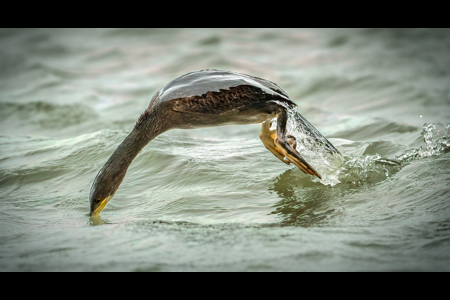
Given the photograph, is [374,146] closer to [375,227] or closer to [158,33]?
[375,227]

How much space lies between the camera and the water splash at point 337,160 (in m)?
4.57

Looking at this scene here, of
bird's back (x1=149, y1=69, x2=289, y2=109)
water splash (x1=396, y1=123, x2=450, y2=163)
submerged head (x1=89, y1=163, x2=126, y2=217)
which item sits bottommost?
submerged head (x1=89, y1=163, x2=126, y2=217)

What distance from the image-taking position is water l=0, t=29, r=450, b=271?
3.01m

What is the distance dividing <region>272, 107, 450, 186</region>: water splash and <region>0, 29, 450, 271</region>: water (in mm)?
18

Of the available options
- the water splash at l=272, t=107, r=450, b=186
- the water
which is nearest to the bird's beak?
the water

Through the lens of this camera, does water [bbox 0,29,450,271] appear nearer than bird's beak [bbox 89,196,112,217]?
Yes

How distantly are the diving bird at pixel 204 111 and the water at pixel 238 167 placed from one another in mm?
218

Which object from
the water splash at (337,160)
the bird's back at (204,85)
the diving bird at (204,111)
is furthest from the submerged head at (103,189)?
the water splash at (337,160)

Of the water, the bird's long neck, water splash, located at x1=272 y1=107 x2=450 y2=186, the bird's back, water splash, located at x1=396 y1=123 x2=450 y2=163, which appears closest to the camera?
the water

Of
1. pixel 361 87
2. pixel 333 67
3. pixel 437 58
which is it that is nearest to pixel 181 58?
pixel 333 67

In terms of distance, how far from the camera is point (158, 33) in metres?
12.7

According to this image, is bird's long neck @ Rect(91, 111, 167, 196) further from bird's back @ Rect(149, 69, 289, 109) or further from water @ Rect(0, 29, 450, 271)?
water @ Rect(0, 29, 450, 271)

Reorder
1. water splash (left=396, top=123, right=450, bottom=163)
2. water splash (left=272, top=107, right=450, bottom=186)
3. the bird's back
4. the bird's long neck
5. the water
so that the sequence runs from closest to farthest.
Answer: the water
the bird's back
the bird's long neck
water splash (left=272, top=107, right=450, bottom=186)
water splash (left=396, top=123, right=450, bottom=163)
